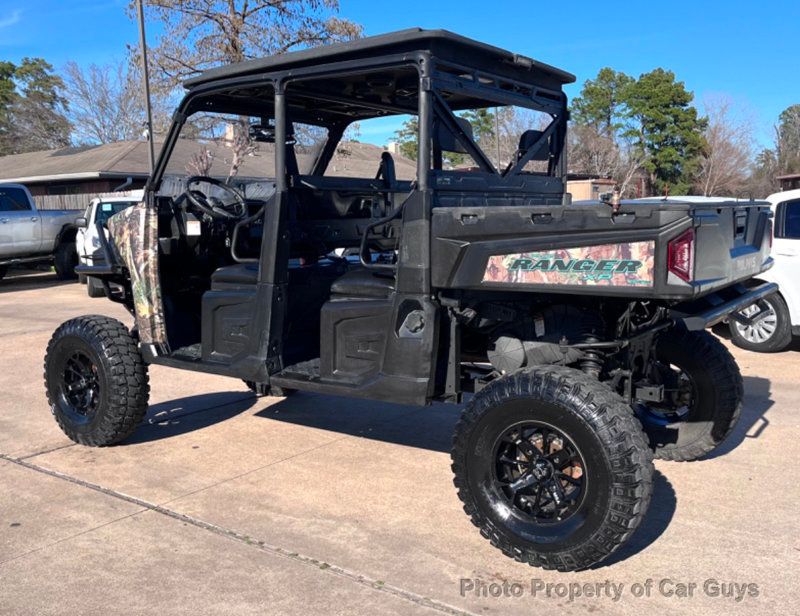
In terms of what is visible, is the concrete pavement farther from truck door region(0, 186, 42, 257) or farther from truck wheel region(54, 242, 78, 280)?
truck wheel region(54, 242, 78, 280)

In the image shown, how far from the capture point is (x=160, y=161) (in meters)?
4.91

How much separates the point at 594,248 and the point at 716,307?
967mm

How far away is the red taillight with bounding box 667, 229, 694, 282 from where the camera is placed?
3.14 metres

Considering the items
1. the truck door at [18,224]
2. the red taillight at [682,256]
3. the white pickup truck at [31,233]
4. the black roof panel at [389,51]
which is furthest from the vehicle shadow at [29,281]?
the red taillight at [682,256]

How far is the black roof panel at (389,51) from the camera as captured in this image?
378 centimetres

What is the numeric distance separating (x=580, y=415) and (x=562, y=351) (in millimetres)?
663

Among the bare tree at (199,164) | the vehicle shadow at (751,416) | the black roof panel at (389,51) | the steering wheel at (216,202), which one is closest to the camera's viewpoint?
the black roof panel at (389,51)

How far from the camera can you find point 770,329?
8352mm

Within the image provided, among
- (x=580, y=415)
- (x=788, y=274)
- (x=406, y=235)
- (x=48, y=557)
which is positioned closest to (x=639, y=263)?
(x=580, y=415)

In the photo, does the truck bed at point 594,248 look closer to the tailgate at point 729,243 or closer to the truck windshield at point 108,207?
the tailgate at point 729,243

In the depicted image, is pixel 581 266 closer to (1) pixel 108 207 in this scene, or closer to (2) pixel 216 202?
(2) pixel 216 202

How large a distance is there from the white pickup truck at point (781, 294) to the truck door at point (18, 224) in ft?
44.6

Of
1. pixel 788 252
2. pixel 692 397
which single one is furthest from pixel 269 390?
pixel 788 252

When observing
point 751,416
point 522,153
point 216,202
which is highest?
point 522,153
